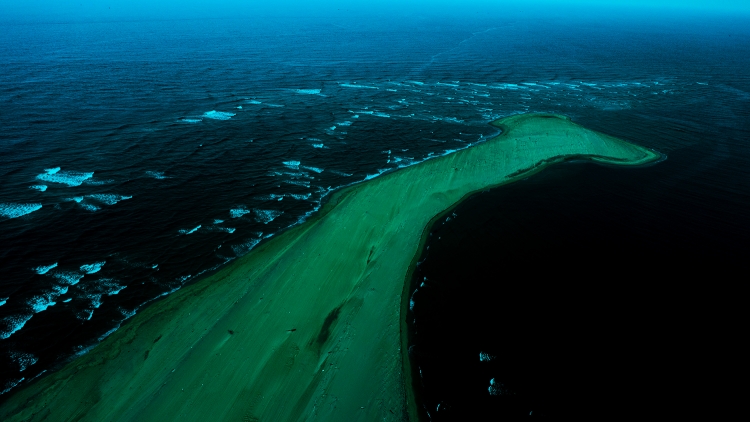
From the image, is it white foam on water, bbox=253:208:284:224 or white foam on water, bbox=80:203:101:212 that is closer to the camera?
white foam on water, bbox=80:203:101:212

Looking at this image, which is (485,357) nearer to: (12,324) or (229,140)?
(12,324)

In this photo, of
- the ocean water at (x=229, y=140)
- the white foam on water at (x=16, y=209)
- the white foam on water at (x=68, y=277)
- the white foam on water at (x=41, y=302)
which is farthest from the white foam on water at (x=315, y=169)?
the white foam on water at (x=41, y=302)

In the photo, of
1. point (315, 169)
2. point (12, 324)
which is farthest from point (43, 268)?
point (315, 169)

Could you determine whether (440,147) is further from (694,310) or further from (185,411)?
(185,411)

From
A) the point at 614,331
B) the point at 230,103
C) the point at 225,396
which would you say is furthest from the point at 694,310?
the point at 230,103

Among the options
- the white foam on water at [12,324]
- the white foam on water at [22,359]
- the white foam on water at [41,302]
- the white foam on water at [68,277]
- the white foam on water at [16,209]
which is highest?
the white foam on water at [16,209]

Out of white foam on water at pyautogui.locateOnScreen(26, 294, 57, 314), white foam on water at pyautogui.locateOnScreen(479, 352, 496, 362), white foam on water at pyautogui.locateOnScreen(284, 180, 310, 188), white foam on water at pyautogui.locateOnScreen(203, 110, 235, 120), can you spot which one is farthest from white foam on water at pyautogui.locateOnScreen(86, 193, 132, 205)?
white foam on water at pyautogui.locateOnScreen(479, 352, 496, 362)

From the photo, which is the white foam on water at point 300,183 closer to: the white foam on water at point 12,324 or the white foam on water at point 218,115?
the white foam on water at point 218,115

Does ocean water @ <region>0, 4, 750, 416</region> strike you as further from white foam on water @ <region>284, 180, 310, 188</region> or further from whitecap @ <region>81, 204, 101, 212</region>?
white foam on water @ <region>284, 180, 310, 188</region>
